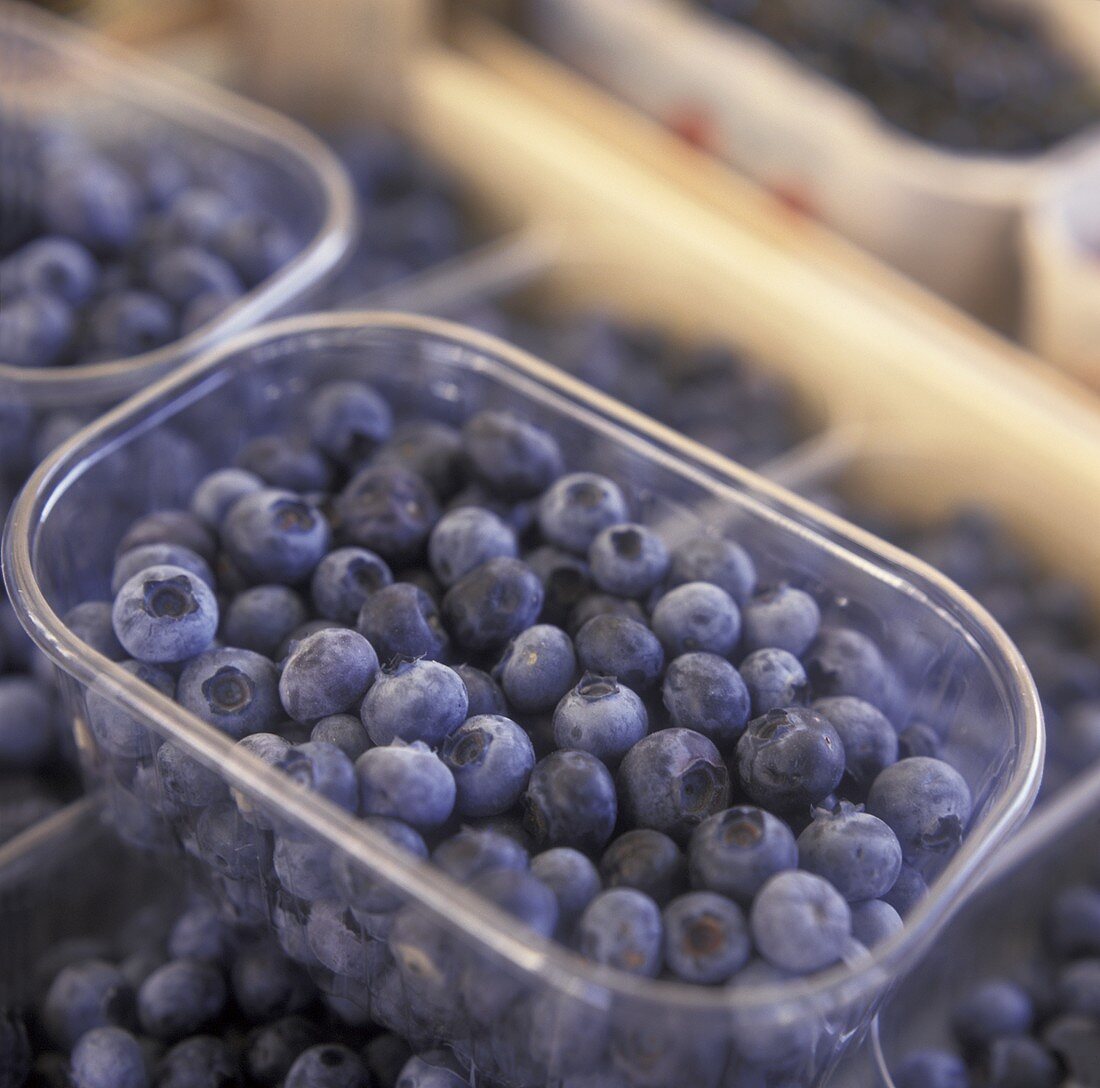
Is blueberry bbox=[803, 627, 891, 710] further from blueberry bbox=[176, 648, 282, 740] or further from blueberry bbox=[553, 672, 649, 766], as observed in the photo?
blueberry bbox=[176, 648, 282, 740]

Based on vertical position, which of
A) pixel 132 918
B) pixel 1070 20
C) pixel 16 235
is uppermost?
pixel 1070 20

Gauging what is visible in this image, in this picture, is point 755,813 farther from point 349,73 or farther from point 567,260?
point 349,73

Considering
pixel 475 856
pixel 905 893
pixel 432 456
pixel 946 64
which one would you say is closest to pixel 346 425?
pixel 432 456

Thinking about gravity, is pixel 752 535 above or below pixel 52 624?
above

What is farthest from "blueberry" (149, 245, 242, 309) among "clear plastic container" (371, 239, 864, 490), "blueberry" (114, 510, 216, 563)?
"blueberry" (114, 510, 216, 563)

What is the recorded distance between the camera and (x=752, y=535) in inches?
44.3

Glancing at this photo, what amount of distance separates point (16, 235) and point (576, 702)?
40.3 inches

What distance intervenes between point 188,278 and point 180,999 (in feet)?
2.58

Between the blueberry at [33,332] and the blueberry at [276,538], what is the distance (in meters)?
0.44

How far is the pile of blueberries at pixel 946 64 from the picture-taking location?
2.09 meters

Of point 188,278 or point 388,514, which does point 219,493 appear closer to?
point 388,514

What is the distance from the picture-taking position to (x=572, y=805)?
86 cm

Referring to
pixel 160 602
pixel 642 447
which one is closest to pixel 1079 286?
pixel 642 447

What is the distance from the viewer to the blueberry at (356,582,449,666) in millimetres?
962
